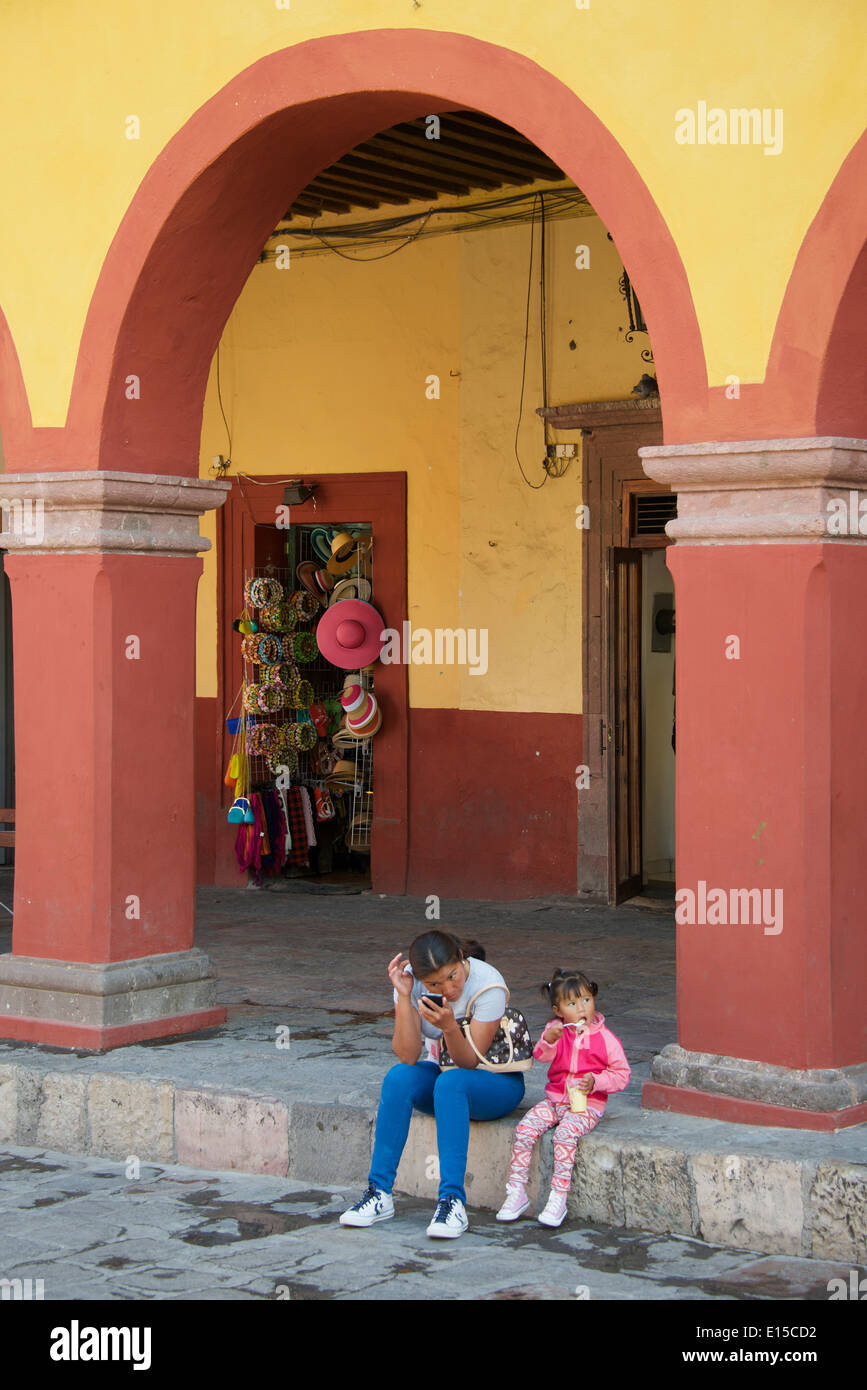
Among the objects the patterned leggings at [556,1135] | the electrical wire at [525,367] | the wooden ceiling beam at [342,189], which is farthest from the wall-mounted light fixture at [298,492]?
the patterned leggings at [556,1135]

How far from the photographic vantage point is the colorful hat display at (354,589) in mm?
11195

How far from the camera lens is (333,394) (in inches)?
434

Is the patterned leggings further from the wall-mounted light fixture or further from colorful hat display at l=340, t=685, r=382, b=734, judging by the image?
the wall-mounted light fixture

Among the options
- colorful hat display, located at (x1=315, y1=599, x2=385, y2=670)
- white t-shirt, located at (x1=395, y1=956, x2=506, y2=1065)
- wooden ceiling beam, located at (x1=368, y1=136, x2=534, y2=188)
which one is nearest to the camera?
white t-shirt, located at (x1=395, y1=956, x2=506, y2=1065)

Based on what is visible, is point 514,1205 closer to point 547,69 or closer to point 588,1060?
point 588,1060

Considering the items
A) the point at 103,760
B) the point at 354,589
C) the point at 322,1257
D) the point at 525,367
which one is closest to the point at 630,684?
the point at 525,367

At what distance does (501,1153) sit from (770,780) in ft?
4.54

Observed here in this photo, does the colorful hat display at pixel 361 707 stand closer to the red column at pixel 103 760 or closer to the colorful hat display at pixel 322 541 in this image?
the colorful hat display at pixel 322 541

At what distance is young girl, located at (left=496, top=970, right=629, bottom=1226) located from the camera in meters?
5.19

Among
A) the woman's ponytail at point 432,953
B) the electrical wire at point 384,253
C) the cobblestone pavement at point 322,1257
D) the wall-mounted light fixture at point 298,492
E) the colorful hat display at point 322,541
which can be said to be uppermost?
the electrical wire at point 384,253

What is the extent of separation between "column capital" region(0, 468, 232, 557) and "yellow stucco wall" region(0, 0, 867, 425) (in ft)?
1.01

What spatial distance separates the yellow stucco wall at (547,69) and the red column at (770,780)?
41cm

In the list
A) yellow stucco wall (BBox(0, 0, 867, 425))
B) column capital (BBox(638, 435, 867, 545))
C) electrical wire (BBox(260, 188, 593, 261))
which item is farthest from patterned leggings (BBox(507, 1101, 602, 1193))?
electrical wire (BBox(260, 188, 593, 261))

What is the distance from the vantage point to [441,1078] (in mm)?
5254
